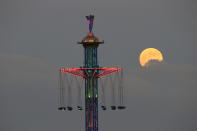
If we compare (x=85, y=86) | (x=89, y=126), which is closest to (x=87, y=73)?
(x=85, y=86)

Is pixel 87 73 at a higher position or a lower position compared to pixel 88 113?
higher

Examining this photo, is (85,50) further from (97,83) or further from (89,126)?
(89,126)

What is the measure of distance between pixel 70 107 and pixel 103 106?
640 cm

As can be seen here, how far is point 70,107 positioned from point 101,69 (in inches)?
372

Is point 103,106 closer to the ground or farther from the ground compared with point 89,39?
closer to the ground

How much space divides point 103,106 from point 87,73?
7.01 meters

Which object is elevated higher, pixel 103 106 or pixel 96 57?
pixel 96 57

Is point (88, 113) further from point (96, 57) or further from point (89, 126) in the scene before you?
point (96, 57)

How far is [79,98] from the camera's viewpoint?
121 metres

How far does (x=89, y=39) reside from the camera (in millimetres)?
122062

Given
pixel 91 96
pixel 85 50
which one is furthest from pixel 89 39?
pixel 91 96

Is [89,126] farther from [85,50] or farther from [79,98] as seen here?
[85,50]

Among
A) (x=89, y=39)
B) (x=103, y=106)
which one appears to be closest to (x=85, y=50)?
(x=89, y=39)

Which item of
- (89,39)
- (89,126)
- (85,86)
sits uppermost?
(89,39)
